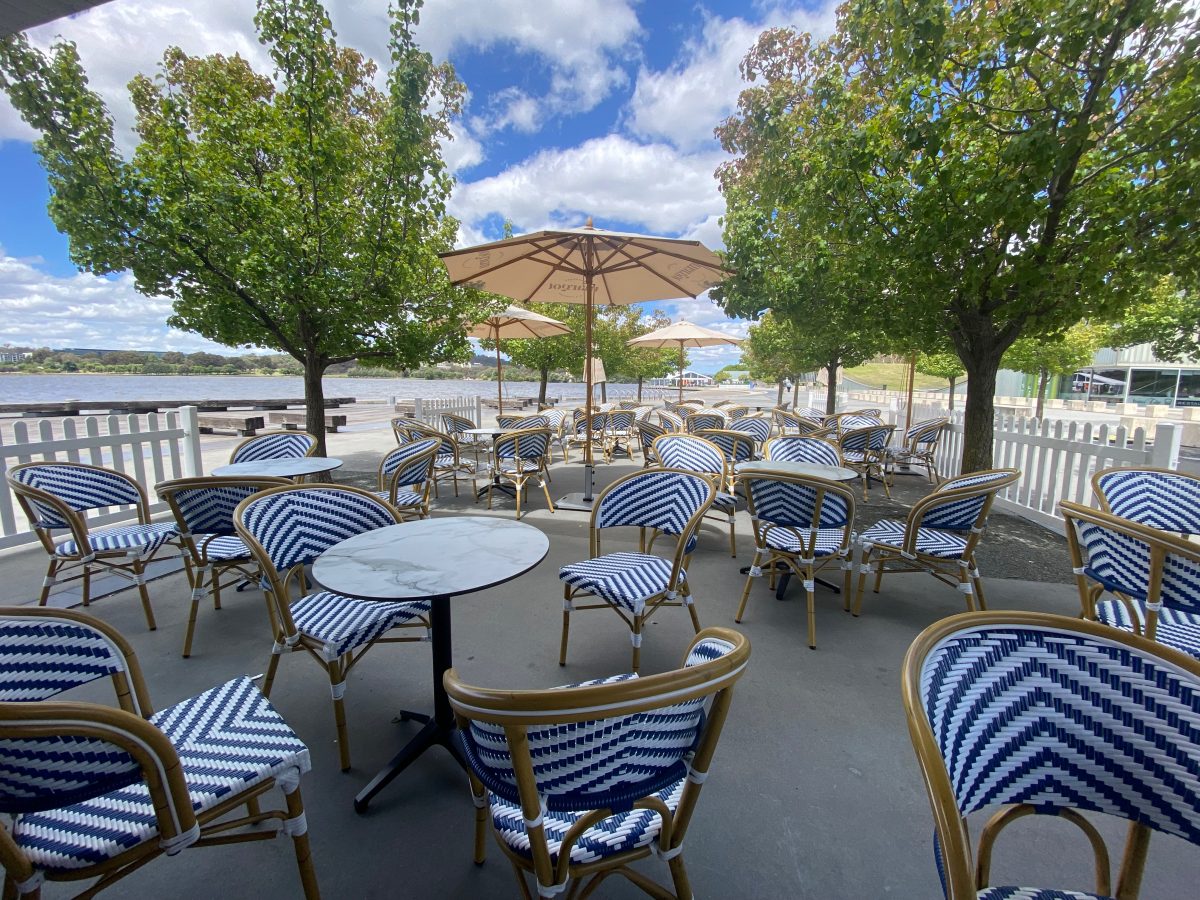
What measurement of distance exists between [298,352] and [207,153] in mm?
2068

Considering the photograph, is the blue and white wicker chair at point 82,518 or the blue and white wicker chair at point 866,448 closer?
the blue and white wicker chair at point 82,518

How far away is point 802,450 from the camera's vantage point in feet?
14.3

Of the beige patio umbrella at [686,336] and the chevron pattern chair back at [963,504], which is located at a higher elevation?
the beige patio umbrella at [686,336]

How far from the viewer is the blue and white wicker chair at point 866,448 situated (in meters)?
6.11

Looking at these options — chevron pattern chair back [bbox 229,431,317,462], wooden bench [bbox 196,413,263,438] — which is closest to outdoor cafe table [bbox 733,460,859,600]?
chevron pattern chair back [bbox 229,431,317,462]

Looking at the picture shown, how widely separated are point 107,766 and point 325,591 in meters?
1.12

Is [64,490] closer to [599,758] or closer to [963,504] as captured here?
[599,758]

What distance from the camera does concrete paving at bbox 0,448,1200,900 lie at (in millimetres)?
1444

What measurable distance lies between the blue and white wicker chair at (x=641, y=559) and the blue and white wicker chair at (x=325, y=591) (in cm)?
76

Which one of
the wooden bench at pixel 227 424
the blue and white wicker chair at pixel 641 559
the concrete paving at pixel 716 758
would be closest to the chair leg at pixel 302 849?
the concrete paving at pixel 716 758

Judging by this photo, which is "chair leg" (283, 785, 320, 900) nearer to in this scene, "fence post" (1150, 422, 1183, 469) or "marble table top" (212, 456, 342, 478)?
"marble table top" (212, 456, 342, 478)

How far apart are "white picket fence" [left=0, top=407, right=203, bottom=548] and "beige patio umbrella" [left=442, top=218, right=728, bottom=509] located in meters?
3.03

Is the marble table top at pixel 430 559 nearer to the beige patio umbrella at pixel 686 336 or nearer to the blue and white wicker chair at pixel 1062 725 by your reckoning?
the blue and white wicker chair at pixel 1062 725

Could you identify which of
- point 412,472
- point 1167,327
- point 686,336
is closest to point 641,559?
point 412,472
